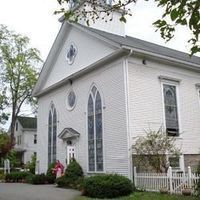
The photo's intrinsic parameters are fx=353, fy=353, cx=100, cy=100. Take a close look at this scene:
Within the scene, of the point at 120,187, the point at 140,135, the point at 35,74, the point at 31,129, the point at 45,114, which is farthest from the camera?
the point at 31,129

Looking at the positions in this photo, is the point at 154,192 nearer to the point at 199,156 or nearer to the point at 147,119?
the point at 147,119

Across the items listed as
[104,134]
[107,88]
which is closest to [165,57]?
[107,88]

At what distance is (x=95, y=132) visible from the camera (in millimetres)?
19891

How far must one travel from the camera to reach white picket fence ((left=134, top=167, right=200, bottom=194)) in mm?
13586

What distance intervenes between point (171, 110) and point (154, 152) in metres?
3.86

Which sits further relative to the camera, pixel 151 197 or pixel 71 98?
pixel 71 98

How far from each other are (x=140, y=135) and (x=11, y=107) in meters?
27.3

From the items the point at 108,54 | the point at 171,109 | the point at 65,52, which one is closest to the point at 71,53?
the point at 65,52

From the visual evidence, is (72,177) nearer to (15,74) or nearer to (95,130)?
(95,130)

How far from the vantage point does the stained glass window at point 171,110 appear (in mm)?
19188

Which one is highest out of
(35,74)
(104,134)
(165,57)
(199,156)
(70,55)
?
(35,74)

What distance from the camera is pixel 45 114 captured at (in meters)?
26.5

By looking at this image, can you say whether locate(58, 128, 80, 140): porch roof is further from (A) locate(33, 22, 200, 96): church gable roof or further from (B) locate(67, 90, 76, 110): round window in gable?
(A) locate(33, 22, 200, 96): church gable roof

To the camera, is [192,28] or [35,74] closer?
[192,28]
